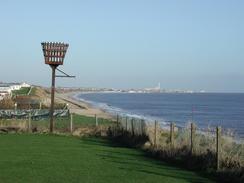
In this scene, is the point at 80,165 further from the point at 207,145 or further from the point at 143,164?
the point at 207,145

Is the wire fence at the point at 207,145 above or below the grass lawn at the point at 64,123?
above

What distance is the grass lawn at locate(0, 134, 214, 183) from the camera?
643 inches

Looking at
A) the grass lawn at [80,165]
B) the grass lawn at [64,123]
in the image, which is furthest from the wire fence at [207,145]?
the grass lawn at [64,123]

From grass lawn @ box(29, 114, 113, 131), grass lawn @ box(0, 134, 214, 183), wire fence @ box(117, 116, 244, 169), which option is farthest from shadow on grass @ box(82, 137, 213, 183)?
grass lawn @ box(29, 114, 113, 131)

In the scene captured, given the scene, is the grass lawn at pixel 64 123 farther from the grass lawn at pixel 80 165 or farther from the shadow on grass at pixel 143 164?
the shadow on grass at pixel 143 164

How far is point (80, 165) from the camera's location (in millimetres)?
19281

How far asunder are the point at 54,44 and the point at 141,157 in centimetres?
1471

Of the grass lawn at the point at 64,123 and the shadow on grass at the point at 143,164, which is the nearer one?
the shadow on grass at the point at 143,164

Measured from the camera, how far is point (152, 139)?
26953mm

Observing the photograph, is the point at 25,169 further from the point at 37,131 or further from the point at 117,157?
the point at 37,131

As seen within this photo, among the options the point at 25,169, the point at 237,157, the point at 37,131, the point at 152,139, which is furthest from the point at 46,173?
the point at 37,131

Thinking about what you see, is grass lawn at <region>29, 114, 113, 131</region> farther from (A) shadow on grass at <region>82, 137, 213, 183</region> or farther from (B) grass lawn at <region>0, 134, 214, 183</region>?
(A) shadow on grass at <region>82, 137, 213, 183</region>

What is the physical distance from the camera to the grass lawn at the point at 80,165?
16.3 metres

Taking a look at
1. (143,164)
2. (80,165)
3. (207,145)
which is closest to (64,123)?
(207,145)
